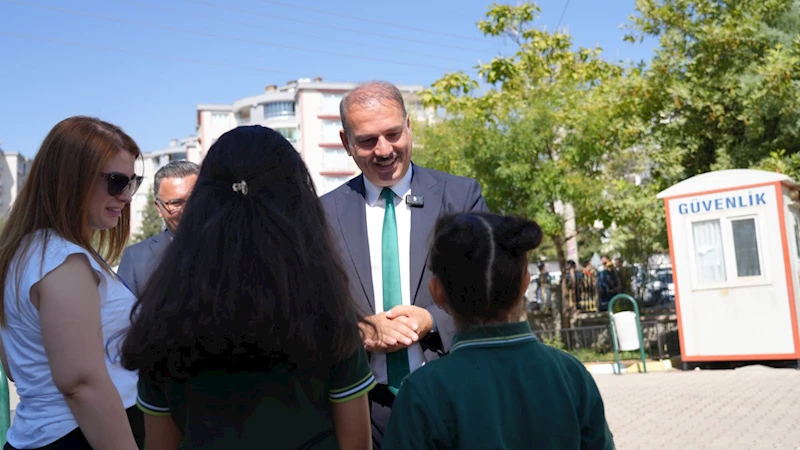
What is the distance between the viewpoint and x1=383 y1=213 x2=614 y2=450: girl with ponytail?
7.20ft

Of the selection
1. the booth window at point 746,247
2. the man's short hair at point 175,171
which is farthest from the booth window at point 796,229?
the man's short hair at point 175,171

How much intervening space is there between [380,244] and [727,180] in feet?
39.3

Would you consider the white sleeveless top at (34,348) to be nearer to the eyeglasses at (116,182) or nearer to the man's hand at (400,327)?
the eyeglasses at (116,182)

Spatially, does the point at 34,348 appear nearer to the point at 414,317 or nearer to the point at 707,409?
the point at 414,317

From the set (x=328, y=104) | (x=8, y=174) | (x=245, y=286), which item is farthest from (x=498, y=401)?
(x=8, y=174)

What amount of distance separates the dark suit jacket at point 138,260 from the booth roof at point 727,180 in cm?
1130

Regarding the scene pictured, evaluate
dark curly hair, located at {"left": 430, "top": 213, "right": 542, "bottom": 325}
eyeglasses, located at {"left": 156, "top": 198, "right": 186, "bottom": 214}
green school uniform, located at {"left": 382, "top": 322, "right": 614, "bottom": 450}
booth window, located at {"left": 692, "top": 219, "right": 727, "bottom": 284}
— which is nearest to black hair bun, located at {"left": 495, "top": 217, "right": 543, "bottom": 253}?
dark curly hair, located at {"left": 430, "top": 213, "right": 542, "bottom": 325}

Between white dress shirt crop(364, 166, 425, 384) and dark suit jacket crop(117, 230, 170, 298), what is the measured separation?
4.22 ft

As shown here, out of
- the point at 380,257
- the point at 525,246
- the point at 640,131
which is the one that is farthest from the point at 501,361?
the point at 640,131

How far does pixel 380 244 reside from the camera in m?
3.29

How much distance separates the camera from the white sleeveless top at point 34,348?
254cm

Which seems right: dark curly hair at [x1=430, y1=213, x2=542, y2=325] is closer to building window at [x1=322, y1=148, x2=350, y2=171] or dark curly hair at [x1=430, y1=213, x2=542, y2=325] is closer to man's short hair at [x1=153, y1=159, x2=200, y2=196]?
man's short hair at [x1=153, y1=159, x2=200, y2=196]

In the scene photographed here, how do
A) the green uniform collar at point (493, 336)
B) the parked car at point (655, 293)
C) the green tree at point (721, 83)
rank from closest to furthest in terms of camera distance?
1. the green uniform collar at point (493, 336)
2. the green tree at point (721, 83)
3. the parked car at point (655, 293)

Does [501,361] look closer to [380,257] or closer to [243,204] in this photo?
[243,204]
